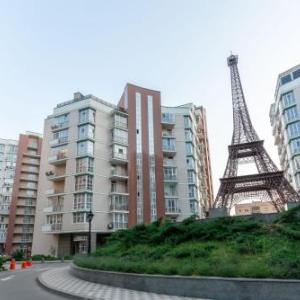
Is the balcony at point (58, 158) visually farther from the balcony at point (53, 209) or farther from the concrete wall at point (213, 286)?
the concrete wall at point (213, 286)

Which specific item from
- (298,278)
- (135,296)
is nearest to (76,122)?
(135,296)

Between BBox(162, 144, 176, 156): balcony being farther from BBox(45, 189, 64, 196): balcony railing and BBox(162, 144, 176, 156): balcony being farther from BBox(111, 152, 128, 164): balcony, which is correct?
BBox(45, 189, 64, 196): balcony railing

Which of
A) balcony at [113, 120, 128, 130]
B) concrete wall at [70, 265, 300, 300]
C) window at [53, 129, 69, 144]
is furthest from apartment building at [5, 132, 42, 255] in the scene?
concrete wall at [70, 265, 300, 300]

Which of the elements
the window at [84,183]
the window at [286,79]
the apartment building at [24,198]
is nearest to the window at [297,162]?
the window at [286,79]

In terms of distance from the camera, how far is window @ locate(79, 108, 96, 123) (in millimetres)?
44594

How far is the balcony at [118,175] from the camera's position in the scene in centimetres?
4369

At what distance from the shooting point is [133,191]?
43.2 m

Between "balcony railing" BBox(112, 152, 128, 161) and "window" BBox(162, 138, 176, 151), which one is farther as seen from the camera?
"window" BBox(162, 138, 176, 151)

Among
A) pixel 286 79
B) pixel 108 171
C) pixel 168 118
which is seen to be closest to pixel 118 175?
pixel 108 171

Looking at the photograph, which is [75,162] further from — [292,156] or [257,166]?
[292,156]

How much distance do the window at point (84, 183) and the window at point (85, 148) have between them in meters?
3.54

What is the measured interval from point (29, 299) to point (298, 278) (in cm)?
882

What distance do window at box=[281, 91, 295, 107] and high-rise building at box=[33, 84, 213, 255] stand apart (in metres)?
17.1

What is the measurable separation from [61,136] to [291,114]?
37963 millimetres
